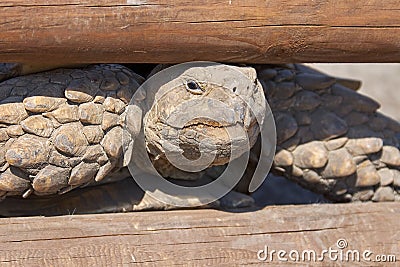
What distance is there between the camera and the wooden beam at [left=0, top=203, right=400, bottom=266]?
1760 millimetres

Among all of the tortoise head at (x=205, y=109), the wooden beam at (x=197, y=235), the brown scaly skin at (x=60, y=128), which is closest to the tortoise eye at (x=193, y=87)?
the tortoise head at (x=205, y=109)

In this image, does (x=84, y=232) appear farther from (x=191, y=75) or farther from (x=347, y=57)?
(x=347, y=57)

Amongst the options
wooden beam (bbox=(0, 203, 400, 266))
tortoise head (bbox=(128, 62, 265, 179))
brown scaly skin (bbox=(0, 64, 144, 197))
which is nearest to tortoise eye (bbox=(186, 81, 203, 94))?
tortoise head (bbox=(128, 62, 265, 179))

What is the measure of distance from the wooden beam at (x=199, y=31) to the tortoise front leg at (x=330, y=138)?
0.38m

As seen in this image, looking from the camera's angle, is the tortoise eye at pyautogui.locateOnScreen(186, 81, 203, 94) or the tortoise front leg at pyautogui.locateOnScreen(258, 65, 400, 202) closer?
the tortoise eye at pyautogui.locateOnScreen(186, 81, 203, 94)

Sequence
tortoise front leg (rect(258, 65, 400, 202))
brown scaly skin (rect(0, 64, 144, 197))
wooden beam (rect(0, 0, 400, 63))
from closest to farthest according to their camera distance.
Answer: wooden beam (rect(0, 0, 400, 63))
brown scaly skin (rect(0, 64, 144, 197))
tortoise front leg (rect(258, 65, 400, 202))

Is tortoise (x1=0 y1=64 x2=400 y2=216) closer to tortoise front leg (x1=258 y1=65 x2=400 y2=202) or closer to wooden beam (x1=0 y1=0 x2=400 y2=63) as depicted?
tortoise front leg (x1=258 y1=65 x2=400 y2=202)

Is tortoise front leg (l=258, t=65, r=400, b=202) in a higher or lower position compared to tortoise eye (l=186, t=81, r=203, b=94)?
lower

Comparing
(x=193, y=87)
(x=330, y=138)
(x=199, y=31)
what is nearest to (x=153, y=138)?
(x=193, y=87)

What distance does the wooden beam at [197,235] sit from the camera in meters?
1.76

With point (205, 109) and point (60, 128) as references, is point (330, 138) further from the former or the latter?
point (60, 128)

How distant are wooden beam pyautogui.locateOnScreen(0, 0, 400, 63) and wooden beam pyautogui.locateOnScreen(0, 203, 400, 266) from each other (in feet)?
1.36

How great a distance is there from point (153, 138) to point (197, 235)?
0.87 ft

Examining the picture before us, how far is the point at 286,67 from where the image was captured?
2.29 metres
